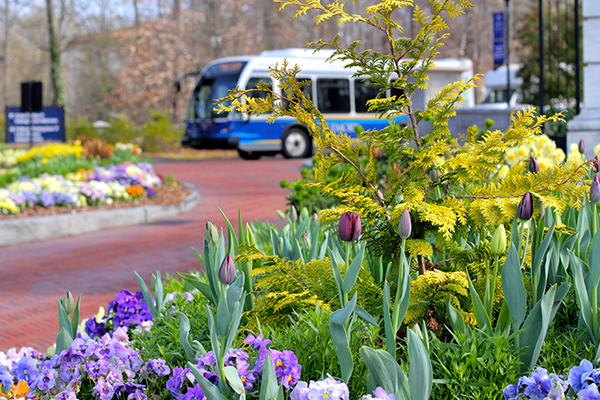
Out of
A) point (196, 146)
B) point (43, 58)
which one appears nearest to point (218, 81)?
point (196, 146)

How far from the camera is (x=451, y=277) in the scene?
2283 mm

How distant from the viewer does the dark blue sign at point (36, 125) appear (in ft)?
55.2

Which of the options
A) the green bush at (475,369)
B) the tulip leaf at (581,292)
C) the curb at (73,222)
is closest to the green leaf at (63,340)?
the green bush at (475,369)

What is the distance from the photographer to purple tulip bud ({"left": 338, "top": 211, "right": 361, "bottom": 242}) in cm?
201

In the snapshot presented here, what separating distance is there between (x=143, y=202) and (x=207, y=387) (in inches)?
353

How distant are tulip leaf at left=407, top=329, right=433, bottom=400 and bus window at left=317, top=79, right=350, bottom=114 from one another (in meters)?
19.6

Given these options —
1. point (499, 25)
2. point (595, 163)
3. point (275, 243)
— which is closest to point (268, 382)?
point (275, 243)

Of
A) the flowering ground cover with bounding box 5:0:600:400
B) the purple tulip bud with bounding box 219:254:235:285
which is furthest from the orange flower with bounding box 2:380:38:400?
the purple tulip bud with bounding box 219:254:235:285

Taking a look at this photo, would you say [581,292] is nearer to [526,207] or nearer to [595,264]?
[595,264]

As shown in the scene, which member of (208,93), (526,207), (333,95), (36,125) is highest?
(208,93)

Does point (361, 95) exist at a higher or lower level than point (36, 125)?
higher

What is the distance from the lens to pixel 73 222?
8.80m

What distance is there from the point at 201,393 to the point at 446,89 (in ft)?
4.71

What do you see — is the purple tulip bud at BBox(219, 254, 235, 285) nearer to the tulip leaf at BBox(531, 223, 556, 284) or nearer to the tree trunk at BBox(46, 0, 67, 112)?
the tulip leaf at BBox(531, 223, 556, 284)
